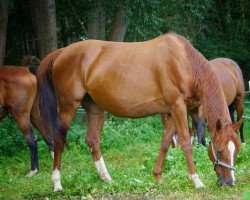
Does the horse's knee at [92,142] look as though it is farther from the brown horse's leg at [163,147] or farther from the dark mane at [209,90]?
the dark mane at [209,90]

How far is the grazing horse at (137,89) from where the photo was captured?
17.9 ft

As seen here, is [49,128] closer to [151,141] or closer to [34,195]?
[34,195]

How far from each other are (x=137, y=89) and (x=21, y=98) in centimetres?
286

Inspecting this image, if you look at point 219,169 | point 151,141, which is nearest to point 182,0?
point 151,141

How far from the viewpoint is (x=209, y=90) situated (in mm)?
5469

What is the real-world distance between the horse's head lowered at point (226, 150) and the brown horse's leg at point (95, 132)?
1.78 metres

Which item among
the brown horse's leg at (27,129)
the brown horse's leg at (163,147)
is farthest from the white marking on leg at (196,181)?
the brown horse's leg at (27,129)

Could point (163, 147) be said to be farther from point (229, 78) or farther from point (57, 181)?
point (229, 78)

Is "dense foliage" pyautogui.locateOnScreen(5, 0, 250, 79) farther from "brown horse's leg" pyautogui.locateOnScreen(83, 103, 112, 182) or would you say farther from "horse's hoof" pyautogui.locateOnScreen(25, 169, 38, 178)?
"horse's hoof" pyautogui.locateOnScreen(25, 169, 38, 178)

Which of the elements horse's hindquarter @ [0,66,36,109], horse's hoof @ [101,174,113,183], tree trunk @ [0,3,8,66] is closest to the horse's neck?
horse's hoof @ [101,174,113,183]

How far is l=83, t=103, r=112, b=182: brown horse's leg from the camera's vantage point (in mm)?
6523

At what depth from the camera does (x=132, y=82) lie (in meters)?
5.97

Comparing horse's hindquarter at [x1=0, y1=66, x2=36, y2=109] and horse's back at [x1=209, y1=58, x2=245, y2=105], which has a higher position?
horse's hindquarter at [x1=0, y1=66, x2=36, y2=109]

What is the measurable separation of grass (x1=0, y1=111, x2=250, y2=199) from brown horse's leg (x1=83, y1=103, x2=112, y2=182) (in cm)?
19
